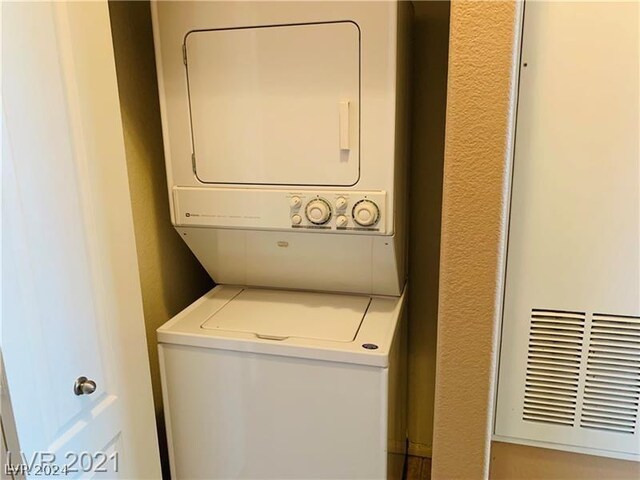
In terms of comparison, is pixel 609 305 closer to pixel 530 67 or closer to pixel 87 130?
pixel 530 67

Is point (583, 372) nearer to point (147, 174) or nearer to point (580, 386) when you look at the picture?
point (580, 386)

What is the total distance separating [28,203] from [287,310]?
0.95 meters

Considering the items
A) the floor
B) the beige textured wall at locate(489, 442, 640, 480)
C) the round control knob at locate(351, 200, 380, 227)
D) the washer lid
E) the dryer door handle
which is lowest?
the floor

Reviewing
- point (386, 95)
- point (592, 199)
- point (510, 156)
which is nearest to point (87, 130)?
point (386, 95)

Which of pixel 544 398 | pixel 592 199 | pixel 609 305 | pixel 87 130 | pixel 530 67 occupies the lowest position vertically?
pixel 544 398

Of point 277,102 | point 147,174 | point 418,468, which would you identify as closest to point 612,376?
point 277,102

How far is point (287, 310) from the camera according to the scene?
1757 millimetres

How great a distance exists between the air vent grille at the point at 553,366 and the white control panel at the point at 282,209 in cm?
53

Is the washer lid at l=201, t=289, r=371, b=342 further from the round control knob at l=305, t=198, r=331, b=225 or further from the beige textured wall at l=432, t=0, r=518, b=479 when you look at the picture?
the beige textured wall at l=432, t=0, r=518, b=479

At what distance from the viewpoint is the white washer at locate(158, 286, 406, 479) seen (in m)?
1.48

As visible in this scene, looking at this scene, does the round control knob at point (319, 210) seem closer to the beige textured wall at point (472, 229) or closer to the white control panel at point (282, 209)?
the white control panel at point (282, 209)

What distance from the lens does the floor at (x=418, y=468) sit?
221 centimetres

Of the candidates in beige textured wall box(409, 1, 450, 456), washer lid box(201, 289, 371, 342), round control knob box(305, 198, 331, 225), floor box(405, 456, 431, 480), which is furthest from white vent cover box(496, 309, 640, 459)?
Result: floor box(405, 456, 431, 480)

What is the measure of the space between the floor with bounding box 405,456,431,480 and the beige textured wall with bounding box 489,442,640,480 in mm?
960
